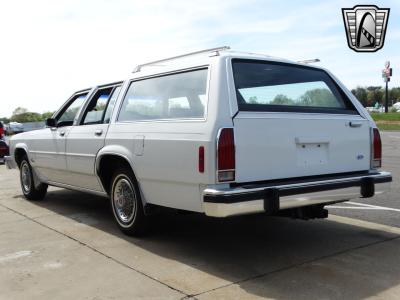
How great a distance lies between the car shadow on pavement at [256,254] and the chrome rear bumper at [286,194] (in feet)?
1.82

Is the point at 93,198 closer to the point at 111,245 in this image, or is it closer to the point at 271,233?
the point at 111,245

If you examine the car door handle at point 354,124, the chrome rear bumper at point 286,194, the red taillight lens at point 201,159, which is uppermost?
the car door handle at point 354,124

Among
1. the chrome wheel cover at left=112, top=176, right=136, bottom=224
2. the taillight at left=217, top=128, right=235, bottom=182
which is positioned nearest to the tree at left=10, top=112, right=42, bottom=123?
the chrome wheel cover at left=112, top=176, right=136, bottom=224

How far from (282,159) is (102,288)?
1.85 m

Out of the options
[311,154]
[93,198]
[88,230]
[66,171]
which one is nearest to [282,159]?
[311,154]

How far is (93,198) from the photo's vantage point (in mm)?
7914

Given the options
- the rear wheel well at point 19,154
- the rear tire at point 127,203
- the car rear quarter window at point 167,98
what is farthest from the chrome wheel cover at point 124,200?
the rear wheel well at point 19,154

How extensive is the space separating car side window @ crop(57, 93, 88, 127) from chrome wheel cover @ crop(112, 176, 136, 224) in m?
1.53

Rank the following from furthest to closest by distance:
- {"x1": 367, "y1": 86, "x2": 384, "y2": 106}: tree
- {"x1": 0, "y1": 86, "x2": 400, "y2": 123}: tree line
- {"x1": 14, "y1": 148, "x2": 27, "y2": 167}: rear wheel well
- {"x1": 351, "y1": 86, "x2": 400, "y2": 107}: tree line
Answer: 1. {"x1": 367, "y1": 86, "x2": 384, "y2": 106}: tree
2. {"x1": 351, "y1": 86, "x2": 400, "y2": 107}: tree line
3. {"x1": 0, "y1": 86, "x2": 400, "y2": 123}: tree line
4. {"x1": 14, "y1": 148, "x2": 27, "y2": 167}: rear wheel well

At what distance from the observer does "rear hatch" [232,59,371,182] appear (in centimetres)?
406

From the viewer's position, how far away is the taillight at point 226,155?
3873 millimetres

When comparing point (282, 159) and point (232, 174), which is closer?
point (232, 174)

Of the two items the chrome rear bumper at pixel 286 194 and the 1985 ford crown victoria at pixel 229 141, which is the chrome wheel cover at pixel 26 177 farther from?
the chrome rear bumper at pixel 286 194

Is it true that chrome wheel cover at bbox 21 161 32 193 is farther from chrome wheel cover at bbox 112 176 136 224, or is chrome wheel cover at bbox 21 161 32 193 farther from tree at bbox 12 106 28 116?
tree at bbox 12 106 28 116
